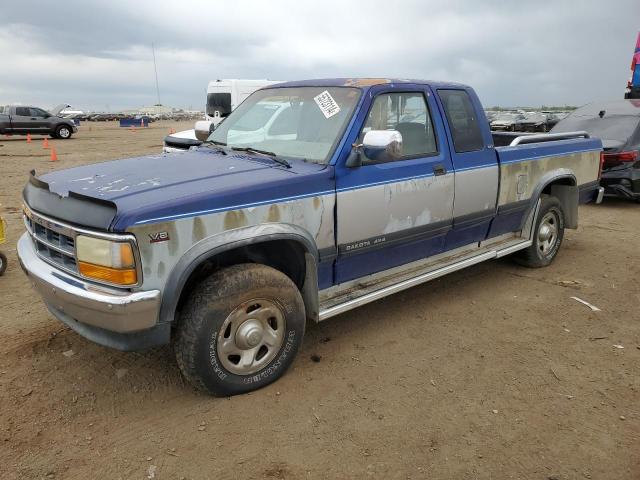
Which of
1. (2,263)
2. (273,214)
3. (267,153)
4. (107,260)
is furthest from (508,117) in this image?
(107,260)

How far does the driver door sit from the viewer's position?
359 cm

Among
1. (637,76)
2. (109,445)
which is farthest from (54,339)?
(637,76)

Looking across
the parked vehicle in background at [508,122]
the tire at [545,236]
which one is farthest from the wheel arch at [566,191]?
the parked vehicle in background at [508,122]

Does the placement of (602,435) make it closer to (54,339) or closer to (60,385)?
(60,385)

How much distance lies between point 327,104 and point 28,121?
24.9 meters

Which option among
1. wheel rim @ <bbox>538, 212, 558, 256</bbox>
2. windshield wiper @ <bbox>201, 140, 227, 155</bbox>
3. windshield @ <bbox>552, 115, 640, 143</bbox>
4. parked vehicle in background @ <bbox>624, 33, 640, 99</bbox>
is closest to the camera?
windshield wiper @ <bbox>201, 140, 227, 155</bbox>

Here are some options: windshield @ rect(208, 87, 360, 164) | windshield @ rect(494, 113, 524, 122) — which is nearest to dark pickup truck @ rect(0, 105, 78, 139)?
windshield @ rect(494, 113, 524, 122)

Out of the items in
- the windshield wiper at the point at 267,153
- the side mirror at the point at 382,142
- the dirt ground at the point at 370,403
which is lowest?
the dirt ground at the point at 370,403

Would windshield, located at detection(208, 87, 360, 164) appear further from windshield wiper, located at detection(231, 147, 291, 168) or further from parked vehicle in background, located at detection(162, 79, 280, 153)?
parked vehicle in background, located at detection(162, 79, 280, 153)

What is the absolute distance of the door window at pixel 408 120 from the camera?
385 centimetres

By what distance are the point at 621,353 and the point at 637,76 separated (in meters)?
15.3

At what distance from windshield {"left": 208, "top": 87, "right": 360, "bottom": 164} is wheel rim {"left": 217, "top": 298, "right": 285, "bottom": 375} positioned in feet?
3.64

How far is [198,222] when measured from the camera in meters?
2.84

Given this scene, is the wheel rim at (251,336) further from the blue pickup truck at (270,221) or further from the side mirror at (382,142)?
the side mirror at (382,142)
